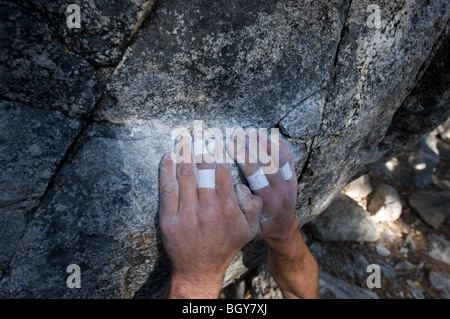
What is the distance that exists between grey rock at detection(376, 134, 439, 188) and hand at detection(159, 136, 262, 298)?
10.6ft

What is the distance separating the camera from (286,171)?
46.4 inches

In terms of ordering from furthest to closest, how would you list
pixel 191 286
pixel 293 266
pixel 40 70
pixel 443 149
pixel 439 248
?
1. pixel 443 149
2. pixel 439 248
3. pixel 293 266
4. pixel 191 286
5. pixel 40 70

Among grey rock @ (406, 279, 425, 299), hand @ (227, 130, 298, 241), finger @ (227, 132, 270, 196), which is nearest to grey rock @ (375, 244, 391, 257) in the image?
grey rock @ (406, 279, 425, 299)

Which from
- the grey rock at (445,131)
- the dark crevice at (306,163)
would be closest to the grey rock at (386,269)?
the dark crevice at (306,163)

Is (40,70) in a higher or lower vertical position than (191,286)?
higher

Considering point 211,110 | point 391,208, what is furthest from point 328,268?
point 211,110

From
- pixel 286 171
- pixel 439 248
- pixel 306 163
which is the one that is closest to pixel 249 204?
pixel 286 171

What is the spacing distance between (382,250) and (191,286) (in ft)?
7.99

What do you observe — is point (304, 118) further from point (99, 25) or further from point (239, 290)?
point (239, 290)

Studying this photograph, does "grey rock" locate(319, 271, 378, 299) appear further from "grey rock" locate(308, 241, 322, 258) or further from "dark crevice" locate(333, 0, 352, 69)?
"dark crevice" locate(333, 0, 352, 69)

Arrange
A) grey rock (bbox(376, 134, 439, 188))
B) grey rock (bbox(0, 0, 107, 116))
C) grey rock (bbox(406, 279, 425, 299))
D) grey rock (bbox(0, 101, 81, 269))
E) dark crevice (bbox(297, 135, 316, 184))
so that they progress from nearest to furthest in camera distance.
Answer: grey rock (bbox(0, 0, 107, 116)) < grey rock (bbox(0, 101, 81, 269)) < dark crevice (bbox(297, 135, 316, 184)) < grey rock (bbox(406, 279, 425, 299)) < grey rock (bbox(376, 134, 439, 188))

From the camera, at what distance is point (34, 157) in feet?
2.73

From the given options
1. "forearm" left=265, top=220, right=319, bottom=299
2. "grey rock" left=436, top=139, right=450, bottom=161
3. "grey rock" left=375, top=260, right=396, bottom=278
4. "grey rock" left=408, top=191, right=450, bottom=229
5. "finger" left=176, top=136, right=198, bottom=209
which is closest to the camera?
"finger" left=176, top=136, right=198, bottom=209

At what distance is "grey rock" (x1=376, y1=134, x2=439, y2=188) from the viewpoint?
348 cm
